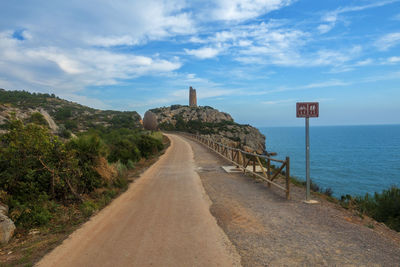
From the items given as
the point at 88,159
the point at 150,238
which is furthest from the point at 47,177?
the point at 150,238

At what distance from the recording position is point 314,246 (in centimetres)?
433

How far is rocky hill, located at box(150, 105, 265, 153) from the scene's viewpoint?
60.8m

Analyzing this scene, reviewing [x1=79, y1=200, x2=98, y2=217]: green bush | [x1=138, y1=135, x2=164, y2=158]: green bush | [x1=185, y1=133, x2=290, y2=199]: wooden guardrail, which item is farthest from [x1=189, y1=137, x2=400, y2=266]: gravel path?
[x1=138, y1=135, x2=164, y2=158]: green bush

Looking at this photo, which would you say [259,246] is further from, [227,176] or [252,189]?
[227,176]

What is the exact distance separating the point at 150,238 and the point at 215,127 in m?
66.1

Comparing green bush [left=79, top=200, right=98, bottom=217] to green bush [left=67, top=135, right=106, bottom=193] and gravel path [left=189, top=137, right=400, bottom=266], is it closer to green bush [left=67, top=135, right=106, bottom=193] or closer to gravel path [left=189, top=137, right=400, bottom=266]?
green bush [left=67, top=135, right=106, bottom=193]

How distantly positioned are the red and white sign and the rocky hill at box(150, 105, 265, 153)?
40828 millimetres

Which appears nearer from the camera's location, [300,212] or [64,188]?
[300,212]

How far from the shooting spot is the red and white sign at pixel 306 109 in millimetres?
6910

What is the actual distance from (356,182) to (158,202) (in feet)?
89.4

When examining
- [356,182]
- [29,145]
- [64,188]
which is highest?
[29,145]

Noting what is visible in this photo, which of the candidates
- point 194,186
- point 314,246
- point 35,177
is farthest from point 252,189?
point 35,177

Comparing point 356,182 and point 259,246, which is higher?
point 259,246

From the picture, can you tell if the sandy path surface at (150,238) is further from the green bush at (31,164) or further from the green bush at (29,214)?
the green bush at (31,164)
